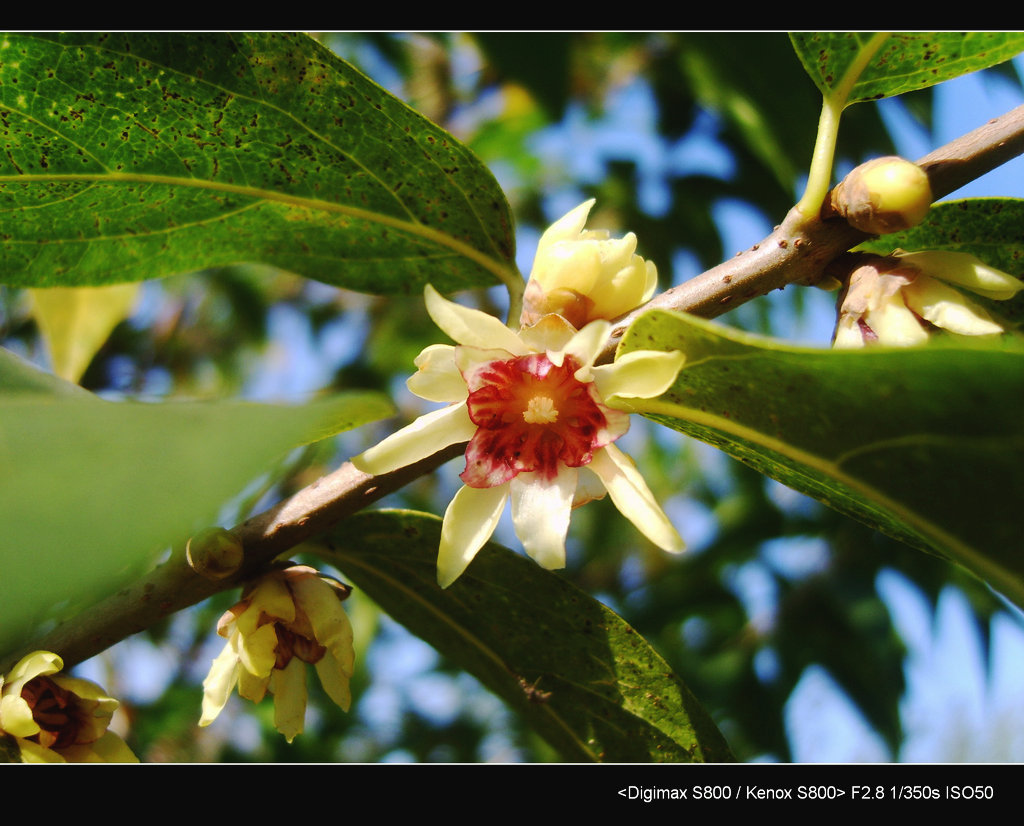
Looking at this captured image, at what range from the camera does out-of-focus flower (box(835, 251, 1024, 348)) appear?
1.01m

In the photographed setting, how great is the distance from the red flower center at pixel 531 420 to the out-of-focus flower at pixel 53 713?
Answer: 1.93 ft

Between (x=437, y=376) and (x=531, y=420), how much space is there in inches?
4.7

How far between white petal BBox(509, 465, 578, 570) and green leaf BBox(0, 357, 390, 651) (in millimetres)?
395

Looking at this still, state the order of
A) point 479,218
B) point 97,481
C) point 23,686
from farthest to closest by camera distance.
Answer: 1. point 479,218
2. point 23,686
3. point 97,481

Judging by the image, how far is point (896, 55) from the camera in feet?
3.91

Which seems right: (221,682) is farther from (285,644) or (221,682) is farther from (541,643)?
(541,643)

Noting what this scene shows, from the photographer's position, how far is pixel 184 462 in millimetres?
632

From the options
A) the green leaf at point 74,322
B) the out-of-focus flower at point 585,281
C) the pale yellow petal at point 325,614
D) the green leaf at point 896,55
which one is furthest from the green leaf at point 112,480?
the green leaf at point 74,322

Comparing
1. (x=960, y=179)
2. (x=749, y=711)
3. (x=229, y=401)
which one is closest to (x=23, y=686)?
(x=229, y=401)

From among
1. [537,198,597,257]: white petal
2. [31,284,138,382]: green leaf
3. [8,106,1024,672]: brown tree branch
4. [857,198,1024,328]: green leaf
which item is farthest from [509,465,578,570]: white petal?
[31,284,138,382]: green leaf

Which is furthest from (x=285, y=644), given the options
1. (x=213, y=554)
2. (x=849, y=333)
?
(x=849, y=333)

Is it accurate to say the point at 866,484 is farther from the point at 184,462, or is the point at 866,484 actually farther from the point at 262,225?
the point at 262,225

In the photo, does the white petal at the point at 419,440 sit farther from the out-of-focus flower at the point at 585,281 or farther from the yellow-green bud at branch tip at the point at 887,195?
the yellow-green bud at branch tip at the point at 887,195

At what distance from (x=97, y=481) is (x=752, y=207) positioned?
2.91 metres
